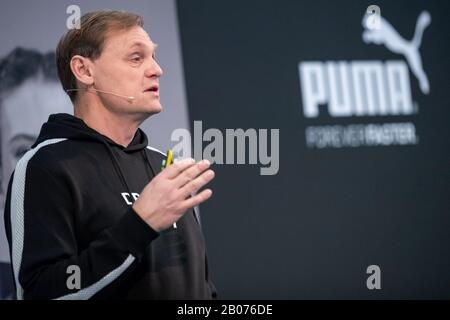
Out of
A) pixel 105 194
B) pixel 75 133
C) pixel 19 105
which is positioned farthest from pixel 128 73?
pixel 19 105

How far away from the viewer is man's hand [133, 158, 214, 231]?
1.48 m

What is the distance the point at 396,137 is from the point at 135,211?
2.40 metres

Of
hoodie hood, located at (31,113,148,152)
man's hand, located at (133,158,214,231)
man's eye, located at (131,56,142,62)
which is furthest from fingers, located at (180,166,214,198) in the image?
man's eye, located at (131,56,142,62)

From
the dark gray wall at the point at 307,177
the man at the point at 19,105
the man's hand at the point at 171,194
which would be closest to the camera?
the man's hand at the point at 171,194

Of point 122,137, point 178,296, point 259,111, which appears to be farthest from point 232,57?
point 178,296

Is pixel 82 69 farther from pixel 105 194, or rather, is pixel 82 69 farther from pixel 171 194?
pixel 171 194

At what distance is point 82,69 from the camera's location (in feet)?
6.08

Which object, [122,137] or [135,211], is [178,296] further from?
[122,137]

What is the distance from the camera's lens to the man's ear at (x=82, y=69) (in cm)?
184

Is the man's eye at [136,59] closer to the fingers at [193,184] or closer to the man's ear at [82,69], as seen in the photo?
the man's ear at [82,69]

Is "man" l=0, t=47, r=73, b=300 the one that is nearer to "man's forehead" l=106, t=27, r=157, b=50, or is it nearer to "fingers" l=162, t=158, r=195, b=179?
"man's forehead" l=106, t=27, r=157, b=50

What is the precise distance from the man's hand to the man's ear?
0.49m

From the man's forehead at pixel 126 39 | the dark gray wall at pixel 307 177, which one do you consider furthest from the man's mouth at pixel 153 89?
the dark gray wall at pixel 307 177
